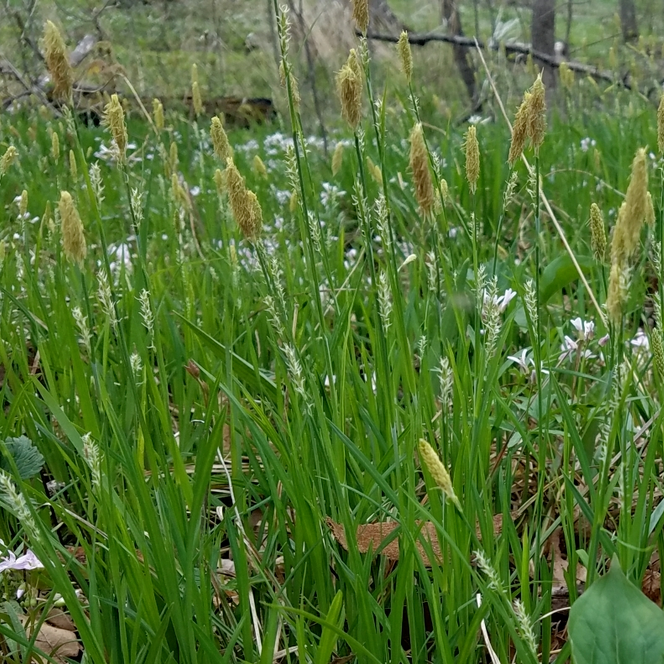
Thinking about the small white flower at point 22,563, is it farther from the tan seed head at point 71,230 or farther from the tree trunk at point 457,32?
the tree trunk at point 457,32

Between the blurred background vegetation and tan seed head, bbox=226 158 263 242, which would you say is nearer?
tan seed head, bbox=226 158 263 242

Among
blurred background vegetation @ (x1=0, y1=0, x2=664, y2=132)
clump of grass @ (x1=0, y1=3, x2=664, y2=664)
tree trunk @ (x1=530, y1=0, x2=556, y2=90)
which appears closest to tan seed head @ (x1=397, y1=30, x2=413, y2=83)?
clump of grass @ (x1=0, y1=3, x2=664, y2=664)

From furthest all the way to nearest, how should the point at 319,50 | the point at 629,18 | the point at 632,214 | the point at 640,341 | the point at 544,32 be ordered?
the point at 629,18, the point at 544,32, the point at 319,50, the point at 640,341, the point at 632,214

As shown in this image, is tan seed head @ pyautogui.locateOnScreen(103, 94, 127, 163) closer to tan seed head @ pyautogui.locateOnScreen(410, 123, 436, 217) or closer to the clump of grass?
the clump of grass

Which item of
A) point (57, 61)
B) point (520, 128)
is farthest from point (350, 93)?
point (57, 61)

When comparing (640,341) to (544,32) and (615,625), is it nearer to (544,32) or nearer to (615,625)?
(615,625)

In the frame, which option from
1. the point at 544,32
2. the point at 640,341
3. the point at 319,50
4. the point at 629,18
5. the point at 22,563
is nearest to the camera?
the point at 22,563

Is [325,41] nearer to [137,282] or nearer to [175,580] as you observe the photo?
[137,282]

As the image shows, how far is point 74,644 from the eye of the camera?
0.97 m

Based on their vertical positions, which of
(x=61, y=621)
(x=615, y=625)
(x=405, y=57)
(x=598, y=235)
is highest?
(x=405, y=57)

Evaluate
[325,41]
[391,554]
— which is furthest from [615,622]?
[325,41]

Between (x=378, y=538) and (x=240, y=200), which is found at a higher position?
(x=240, y=200)

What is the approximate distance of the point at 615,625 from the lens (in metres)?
0.63

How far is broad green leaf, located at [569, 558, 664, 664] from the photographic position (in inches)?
24.5
